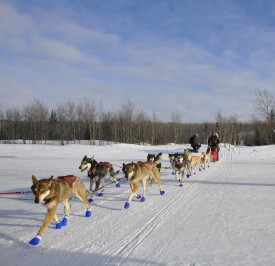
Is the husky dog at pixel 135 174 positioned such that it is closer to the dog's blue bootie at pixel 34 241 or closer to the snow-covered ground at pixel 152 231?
the snow-covered ground at pixel 152 231

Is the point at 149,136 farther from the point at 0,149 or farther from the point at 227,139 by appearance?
the point at 0,149

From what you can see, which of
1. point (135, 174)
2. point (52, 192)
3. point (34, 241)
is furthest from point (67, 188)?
point (135, 174)

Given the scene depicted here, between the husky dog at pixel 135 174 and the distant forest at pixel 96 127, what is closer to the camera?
the husky dog at pixel 135 174

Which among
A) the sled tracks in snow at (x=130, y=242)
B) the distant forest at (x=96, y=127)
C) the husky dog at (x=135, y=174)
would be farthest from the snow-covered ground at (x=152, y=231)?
the distant forest at (x=96, y=127)

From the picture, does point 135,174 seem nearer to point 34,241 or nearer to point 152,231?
point 152,231

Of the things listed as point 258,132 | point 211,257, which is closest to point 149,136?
point 258,132

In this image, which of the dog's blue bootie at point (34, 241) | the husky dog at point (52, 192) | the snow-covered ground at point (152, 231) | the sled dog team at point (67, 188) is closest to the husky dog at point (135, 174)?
the sled dog team at point (67, 188)

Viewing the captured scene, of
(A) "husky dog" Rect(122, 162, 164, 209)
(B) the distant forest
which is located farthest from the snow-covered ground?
(B) the distant forest

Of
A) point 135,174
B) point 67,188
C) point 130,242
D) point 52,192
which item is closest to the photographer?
point 130,242

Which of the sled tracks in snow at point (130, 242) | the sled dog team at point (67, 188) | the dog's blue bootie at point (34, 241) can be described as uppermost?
the sled dog team at point (67, 188)

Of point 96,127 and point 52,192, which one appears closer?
point 52,192

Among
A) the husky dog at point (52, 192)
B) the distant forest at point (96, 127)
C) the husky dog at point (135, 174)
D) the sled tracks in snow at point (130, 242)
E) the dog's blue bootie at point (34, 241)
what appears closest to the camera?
the sled tracks in snow at point (130, 242)

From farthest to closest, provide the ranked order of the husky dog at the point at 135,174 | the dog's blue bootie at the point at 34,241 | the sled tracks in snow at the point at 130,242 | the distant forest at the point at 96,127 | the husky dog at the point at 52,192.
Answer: the distant forest at the point at 96,127 < the husky dog at the point at 135,174 < the husky dog at the point at 52,192 < the dog's blue bootie at the point at 34,241 < the sled tracks in snow at the point at 130,242

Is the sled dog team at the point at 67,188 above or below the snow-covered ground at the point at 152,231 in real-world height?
above
